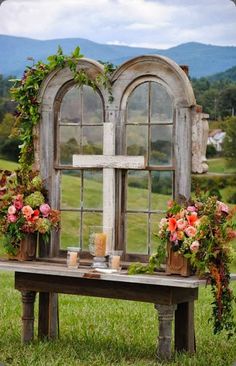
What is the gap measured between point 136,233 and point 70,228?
0.73 m

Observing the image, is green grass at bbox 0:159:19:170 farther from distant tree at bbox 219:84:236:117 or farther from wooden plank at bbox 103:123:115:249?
wooden plank at bbox 103:123:115:249

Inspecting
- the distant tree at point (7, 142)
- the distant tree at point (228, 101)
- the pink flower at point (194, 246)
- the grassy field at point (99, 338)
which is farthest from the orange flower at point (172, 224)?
the distant tree at point (228, 101)

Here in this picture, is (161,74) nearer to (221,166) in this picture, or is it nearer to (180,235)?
(180,235)

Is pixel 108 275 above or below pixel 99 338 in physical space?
above

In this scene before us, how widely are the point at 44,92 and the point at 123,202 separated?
1.22m

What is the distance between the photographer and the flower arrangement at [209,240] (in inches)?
267

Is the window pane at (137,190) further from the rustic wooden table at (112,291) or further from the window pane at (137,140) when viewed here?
the rustic wooden table at (112,291)

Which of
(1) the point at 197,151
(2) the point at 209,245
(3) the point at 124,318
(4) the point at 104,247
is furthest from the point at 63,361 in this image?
(3) the point at 124,318

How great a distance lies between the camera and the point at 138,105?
24.6 feet

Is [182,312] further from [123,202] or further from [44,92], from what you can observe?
[44,92]

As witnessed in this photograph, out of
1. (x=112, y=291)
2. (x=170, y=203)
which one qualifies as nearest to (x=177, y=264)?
(x=170, y=203)

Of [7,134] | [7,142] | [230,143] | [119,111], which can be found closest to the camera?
[119,111]

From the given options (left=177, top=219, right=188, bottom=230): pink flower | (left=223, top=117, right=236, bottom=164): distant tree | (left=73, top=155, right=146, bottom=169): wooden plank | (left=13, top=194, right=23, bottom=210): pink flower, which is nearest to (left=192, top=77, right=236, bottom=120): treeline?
(left=223, top=117, right=236, bottom=164): distant tree

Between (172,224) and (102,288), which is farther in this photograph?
(102,288)
